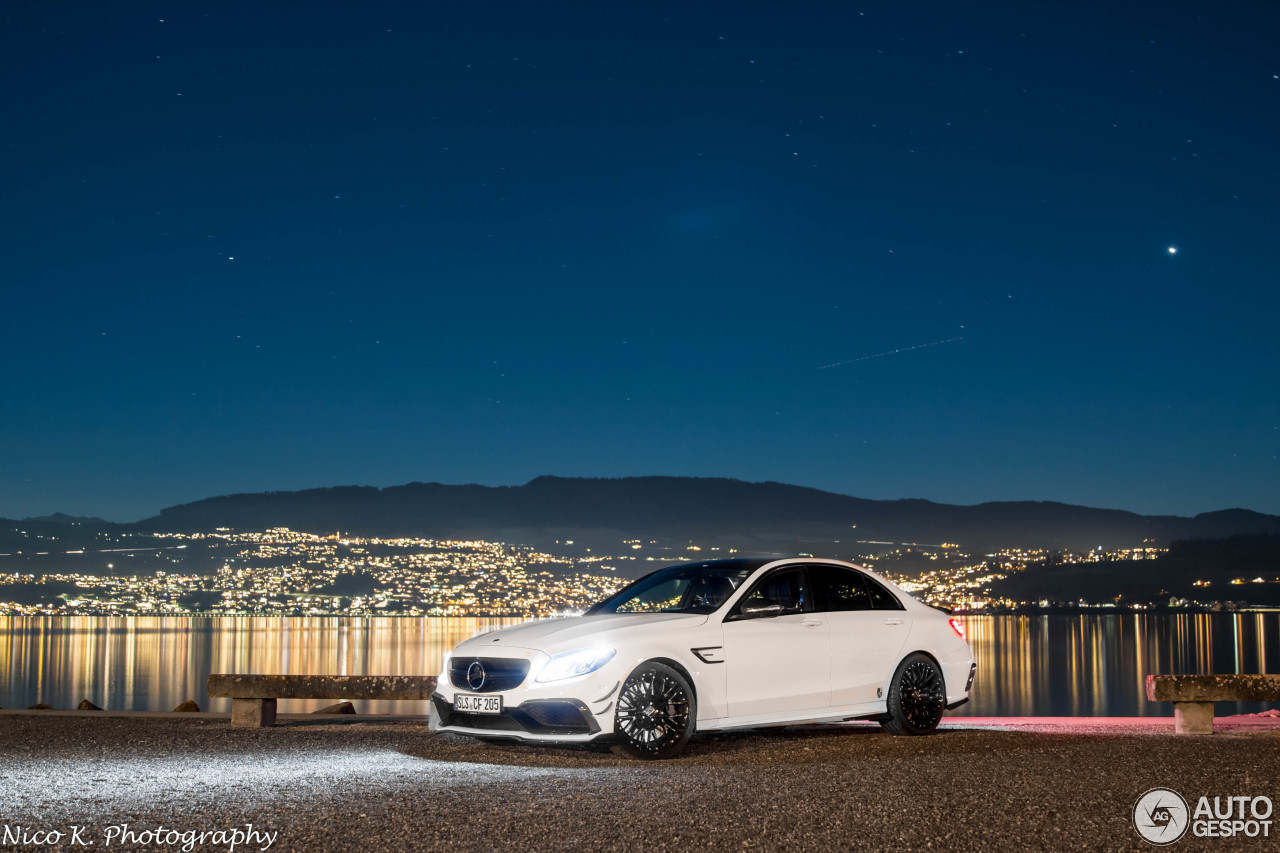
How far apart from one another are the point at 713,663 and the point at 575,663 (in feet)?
3.91

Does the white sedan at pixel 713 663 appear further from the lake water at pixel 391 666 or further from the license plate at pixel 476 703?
the lake water at pixel 391 666

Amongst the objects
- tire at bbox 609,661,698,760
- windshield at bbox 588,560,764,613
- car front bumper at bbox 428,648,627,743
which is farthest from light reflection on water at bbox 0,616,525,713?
tire at bbox 609,661,698,760

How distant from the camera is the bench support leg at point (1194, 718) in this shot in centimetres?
1123

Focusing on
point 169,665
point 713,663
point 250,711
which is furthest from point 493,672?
point 169,665

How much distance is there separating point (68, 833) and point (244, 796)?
1.29 metres

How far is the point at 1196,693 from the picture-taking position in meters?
11.2

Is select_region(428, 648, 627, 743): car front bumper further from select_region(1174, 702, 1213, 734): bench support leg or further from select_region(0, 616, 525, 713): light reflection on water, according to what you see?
select_region(0, 616, 525, 713): light reflection on water

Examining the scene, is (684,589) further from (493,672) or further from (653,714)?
(493,672)

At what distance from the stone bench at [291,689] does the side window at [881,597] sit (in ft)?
14.3

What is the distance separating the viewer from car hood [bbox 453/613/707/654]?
9.25 meters

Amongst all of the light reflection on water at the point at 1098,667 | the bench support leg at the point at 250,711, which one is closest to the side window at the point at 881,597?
the bench support leg at the point at 250,711

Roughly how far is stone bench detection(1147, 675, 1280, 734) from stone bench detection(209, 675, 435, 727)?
22.8 feet

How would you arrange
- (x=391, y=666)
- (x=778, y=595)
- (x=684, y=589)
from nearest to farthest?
1. (x=778, y=595)
2. (x=684, y=589)
3. (x=391, y=666)

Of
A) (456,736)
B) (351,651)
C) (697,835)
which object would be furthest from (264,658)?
(697,835)
